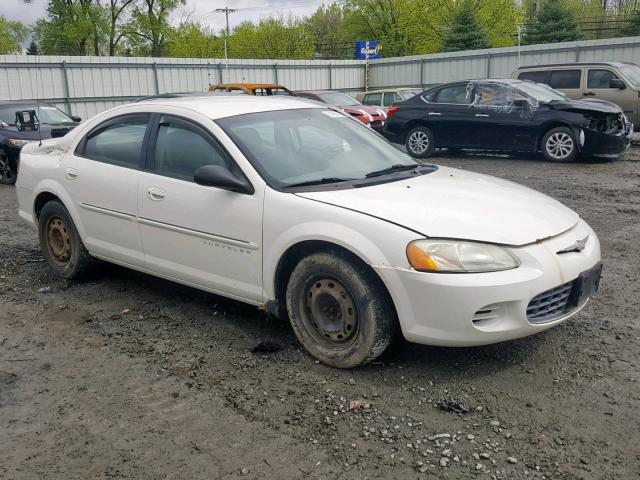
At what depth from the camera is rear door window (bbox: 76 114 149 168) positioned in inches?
194

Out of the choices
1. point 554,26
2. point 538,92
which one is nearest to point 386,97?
point 538,92

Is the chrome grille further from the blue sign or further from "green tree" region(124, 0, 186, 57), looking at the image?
"green tree" region(124, 0, 186, 57)

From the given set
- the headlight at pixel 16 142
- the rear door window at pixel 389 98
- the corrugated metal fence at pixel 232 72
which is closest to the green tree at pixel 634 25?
the corrugated metal fence at pixel 232 72

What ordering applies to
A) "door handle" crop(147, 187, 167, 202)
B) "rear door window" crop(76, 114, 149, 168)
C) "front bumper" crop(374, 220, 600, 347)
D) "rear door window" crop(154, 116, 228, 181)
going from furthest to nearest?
"rear door window" crop(76, 114, 149, 168) < "door handle" crop(147, 187, 167, 202) < "rear door window" crop(154, 116, 228, 181) < "front bumper" crop(374, 220, 600, 347)

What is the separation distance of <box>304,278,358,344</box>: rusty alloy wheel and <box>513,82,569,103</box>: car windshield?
384 inches

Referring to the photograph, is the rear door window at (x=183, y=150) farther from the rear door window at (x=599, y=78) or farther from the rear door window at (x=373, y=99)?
the rear door window at (x=373, y=99)

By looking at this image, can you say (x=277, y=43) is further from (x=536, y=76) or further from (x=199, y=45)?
(x=536, y=76)

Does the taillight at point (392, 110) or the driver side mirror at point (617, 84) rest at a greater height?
the driver side mirror at point (617, 84)

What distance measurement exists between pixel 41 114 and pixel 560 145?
10119 mm

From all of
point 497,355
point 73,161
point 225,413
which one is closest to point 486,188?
point 497,355

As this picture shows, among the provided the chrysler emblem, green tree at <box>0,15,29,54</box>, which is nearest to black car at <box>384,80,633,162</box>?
the chrysler emblem

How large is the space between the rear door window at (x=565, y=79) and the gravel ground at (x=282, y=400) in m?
11.2

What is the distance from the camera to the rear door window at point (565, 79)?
1516cm

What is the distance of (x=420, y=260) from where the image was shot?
346 centimetres
